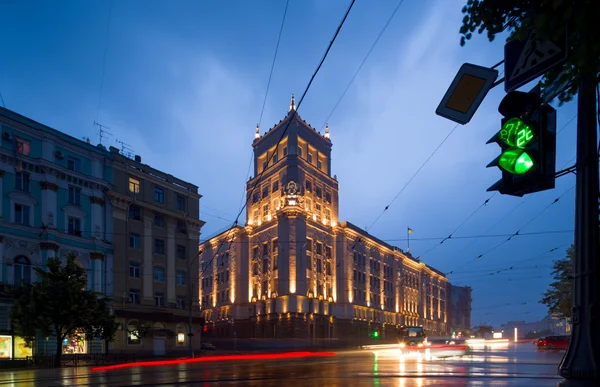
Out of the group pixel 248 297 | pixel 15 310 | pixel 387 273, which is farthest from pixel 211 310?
pixel 15 310

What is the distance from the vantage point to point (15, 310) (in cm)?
3266

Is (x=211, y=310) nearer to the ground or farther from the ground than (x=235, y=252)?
nearer to the ground

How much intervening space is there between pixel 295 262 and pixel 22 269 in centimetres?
3752

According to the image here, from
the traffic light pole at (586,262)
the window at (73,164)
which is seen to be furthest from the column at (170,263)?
the traffic light pole at (586,262)

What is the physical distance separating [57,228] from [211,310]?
158 feet

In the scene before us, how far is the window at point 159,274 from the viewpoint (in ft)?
162

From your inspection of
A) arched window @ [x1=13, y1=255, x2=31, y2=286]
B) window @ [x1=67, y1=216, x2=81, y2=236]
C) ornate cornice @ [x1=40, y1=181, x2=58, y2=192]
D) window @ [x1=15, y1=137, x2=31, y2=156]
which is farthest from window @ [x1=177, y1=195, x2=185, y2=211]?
arched window @ [x1=13, y1=255, x2=31, y2=286]

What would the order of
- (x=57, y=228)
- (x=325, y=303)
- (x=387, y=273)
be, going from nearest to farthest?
(x=57, y=228)
(x=325, y=303)
(x=387, y=273)

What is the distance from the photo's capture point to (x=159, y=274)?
4975 centimetres

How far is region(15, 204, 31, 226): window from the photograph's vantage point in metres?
38.3

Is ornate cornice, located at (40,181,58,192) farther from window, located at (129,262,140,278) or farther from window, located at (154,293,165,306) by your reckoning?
window, located at (154,293,165,306)

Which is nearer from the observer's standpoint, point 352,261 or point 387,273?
point 352,261

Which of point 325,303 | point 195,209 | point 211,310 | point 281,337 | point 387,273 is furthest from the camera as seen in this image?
point 387,273

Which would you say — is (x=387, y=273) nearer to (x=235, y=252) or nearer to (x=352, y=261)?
(x=352, y=261)
